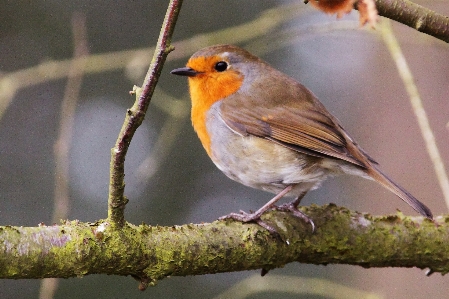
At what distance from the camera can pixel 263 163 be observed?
285 cm

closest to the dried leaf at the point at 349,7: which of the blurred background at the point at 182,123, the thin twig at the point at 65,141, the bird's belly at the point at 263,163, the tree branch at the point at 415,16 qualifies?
the tree branch at the point at 415,16

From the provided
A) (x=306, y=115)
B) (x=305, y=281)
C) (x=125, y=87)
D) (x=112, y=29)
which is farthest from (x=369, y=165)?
(x=112, y=29)

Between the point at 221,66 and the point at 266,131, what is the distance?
0.46 m

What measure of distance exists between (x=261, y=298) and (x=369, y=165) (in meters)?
2.04

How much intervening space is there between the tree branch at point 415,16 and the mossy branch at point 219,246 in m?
0.90

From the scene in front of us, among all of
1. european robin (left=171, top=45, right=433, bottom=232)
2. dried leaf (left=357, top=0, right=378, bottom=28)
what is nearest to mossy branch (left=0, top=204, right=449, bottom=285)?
european robin (left=171, top=45, right=433, bottom=232)

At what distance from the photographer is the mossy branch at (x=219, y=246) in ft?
6.52

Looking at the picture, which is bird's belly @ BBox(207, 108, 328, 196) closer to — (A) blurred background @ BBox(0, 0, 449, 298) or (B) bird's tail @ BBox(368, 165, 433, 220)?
(B) bird's tail @ BBox(368, 165, 433, 220)

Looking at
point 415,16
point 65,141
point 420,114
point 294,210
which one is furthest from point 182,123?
point 415,16

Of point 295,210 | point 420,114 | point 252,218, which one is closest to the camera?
point 252,218

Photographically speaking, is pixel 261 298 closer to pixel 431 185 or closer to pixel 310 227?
pixel 431 185

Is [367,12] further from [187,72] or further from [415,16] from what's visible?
[187,72]

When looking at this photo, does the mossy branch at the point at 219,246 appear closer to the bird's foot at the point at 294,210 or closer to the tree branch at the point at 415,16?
the bird's foot at the point at 294,210

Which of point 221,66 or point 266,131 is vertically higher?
point 221,66
